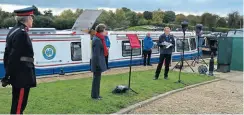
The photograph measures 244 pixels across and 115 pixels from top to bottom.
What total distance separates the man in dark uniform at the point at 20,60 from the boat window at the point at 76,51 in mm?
12394

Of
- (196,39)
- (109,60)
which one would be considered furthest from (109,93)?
(196,39)

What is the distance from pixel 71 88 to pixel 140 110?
267 centimetres

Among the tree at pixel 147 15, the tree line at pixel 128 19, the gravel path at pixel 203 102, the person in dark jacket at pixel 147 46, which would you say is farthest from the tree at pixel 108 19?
the gravel path at pixel 203 102

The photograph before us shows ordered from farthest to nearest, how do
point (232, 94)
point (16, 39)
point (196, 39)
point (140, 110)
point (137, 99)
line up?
point (196, 39), point (232, 94), point (137, 99), point (140, 110), point (16, 39)

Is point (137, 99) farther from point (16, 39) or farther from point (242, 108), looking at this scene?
point (16, 39)

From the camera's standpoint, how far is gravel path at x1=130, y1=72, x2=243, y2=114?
9273 mm

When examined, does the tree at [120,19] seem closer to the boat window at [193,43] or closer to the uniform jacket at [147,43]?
the boat window at [193,43]

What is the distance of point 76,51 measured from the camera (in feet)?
62.2

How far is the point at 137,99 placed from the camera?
392 inches

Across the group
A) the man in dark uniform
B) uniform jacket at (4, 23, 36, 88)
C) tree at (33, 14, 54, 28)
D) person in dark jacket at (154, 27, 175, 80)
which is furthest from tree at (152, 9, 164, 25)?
uniform jacket at (4, 23, 36, 88)

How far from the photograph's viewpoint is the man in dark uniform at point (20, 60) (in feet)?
19.8

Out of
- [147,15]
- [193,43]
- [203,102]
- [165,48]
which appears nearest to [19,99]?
[203,102]

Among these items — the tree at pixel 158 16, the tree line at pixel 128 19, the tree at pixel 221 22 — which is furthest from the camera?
the tree at pixel 221 22

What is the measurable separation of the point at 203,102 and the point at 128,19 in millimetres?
32981
